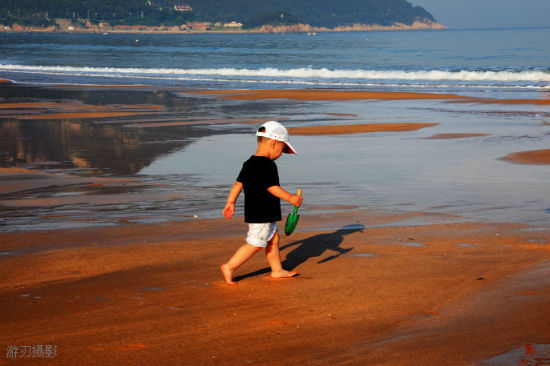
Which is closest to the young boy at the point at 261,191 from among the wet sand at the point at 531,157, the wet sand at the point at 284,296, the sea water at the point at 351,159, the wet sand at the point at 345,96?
the wet sand at the point at 284,296

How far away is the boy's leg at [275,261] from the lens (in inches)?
199

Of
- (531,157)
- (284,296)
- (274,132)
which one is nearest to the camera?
(284,296)

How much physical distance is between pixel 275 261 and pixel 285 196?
0.56m

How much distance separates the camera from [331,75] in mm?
42250

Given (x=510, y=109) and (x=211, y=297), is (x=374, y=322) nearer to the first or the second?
(x=211, y=297)

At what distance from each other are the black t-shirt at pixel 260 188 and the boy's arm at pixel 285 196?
51 mm

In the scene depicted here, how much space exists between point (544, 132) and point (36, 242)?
11.6 meters

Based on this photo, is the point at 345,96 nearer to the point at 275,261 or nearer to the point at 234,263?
the point at 275,261

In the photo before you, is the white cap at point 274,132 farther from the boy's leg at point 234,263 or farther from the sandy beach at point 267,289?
the sandy beach at point 267,289

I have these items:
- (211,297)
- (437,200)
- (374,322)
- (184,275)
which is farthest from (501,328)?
(437,200)

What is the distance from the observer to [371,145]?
13.0m

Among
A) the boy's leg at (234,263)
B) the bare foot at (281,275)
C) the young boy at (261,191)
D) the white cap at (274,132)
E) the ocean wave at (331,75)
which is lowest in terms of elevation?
the ocean wave at (331,75)
